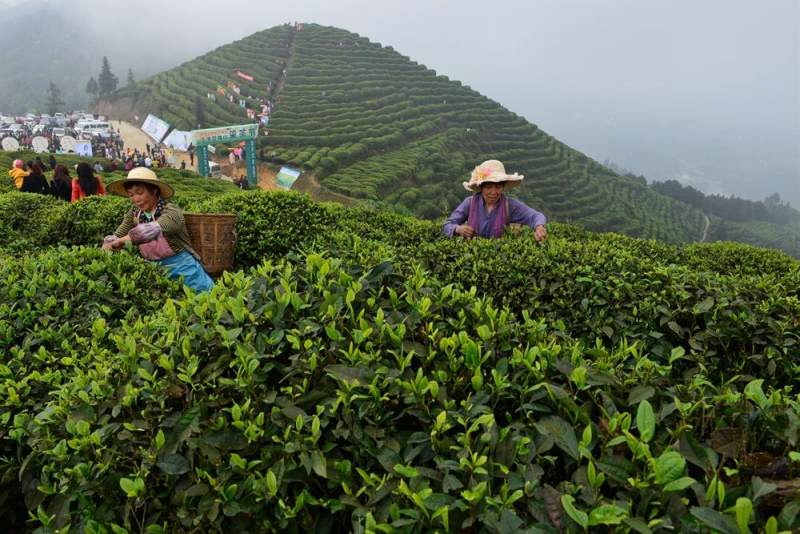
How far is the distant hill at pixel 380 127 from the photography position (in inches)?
1593

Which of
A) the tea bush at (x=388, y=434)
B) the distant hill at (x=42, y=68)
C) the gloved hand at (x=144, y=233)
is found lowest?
the tea bush at (x=388, y=434)

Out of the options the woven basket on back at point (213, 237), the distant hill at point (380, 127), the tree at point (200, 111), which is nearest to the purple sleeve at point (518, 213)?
the woven basket on back at point (213, 237)

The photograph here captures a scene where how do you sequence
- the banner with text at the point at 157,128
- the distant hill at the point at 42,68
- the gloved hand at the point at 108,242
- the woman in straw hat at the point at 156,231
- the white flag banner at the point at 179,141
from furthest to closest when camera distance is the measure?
the distant hill at the point at 42,68 → the banner with text at the point at 157,128 → the white flag banner at the point at 179,141 → the woman in straw hat at the point at 156,231 → the gloved hand at the point at 108,242

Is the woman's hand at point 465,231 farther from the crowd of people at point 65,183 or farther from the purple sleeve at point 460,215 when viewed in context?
the crowd of people at point 65,183

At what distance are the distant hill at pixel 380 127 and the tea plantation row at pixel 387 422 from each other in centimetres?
3225

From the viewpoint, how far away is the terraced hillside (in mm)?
40656

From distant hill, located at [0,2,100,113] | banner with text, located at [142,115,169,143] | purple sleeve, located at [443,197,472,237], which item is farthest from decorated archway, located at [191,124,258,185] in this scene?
distant hill, located at [0,2,100,113]

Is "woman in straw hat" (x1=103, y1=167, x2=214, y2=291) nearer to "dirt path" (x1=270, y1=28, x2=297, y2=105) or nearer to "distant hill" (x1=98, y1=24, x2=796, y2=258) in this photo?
"distant hill" (x1=98, y1=24, x2=796, y2=258)

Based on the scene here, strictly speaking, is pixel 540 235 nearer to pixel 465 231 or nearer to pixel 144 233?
pixel 465 231

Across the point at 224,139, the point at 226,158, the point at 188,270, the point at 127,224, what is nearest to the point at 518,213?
the point at 188,270

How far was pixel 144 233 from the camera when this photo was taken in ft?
13.8

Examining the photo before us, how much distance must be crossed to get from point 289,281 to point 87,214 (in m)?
5.74

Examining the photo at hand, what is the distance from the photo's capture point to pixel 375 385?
1566 millimetres

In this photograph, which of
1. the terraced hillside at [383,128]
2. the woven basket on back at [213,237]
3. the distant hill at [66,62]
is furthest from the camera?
the distant hill at [66,62]
